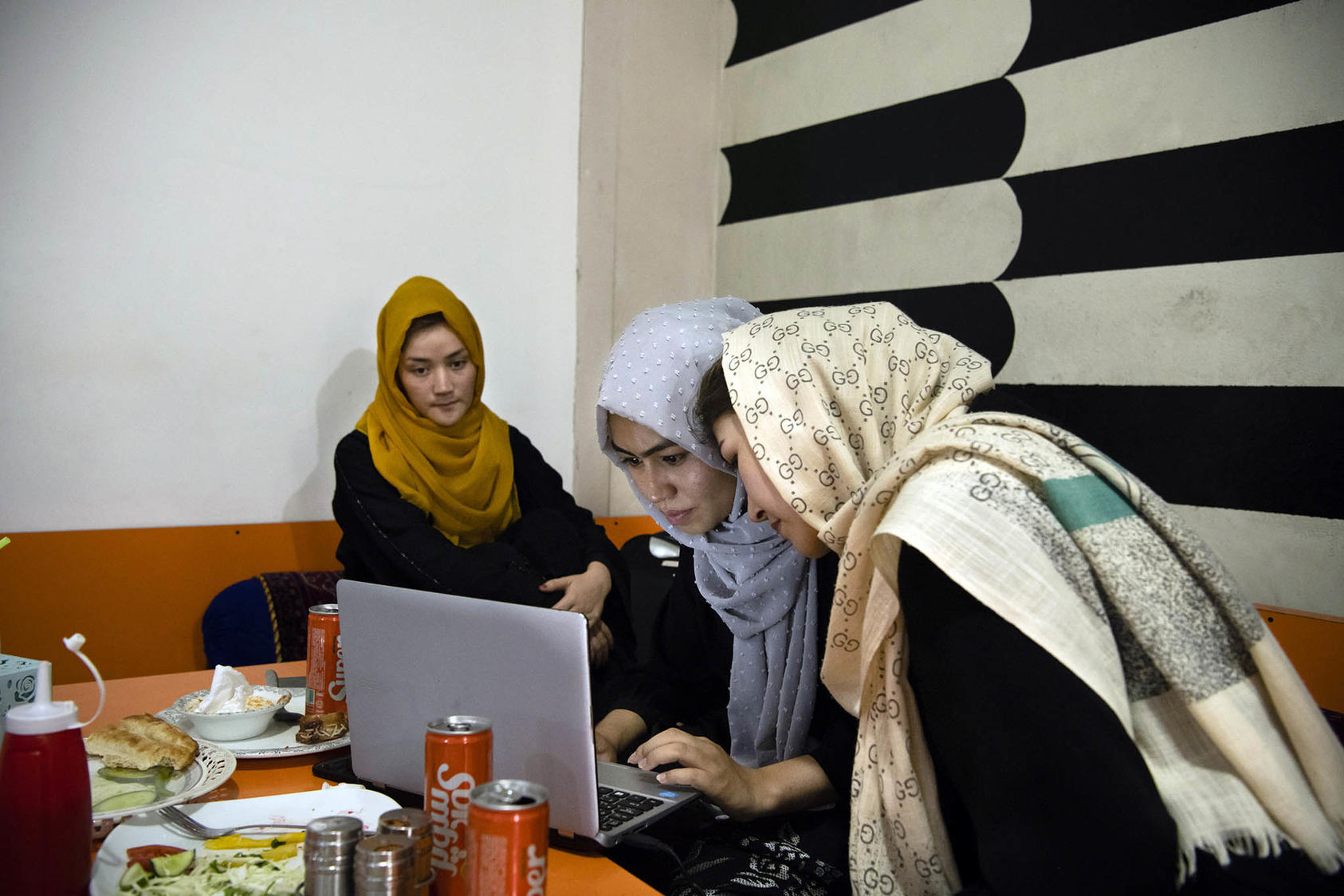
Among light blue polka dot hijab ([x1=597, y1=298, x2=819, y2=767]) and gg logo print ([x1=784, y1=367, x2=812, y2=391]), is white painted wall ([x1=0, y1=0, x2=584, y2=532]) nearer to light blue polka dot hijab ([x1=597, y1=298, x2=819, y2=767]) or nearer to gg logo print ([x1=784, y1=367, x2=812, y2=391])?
light blue polka dot hijab ([x1=597, y1=298, x2=819, y2=767])

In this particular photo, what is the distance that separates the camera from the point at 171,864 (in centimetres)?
78

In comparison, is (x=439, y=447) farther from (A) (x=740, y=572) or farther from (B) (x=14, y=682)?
(B) (x=14, y=682)

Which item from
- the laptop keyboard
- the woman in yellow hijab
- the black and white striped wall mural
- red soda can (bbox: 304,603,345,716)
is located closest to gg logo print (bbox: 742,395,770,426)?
the laptop keyboard

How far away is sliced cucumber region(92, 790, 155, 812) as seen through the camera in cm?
92

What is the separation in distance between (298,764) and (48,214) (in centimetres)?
172

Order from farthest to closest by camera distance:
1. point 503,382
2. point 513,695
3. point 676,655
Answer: point 503,382 < point 676,655 < point 513,695

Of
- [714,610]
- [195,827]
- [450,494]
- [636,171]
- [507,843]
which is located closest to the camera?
[507,843]

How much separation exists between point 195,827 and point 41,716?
0.22m

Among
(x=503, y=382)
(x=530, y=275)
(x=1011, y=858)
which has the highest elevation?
(x=530, y=275)

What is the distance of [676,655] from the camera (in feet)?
5.28

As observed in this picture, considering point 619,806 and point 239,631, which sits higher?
point 619,806

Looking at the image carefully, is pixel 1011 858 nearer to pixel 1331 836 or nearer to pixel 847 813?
pixel 1331 836

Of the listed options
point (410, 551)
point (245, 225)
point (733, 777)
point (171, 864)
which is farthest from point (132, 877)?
point (245, 225)

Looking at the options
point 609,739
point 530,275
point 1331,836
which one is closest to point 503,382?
point 530,275
